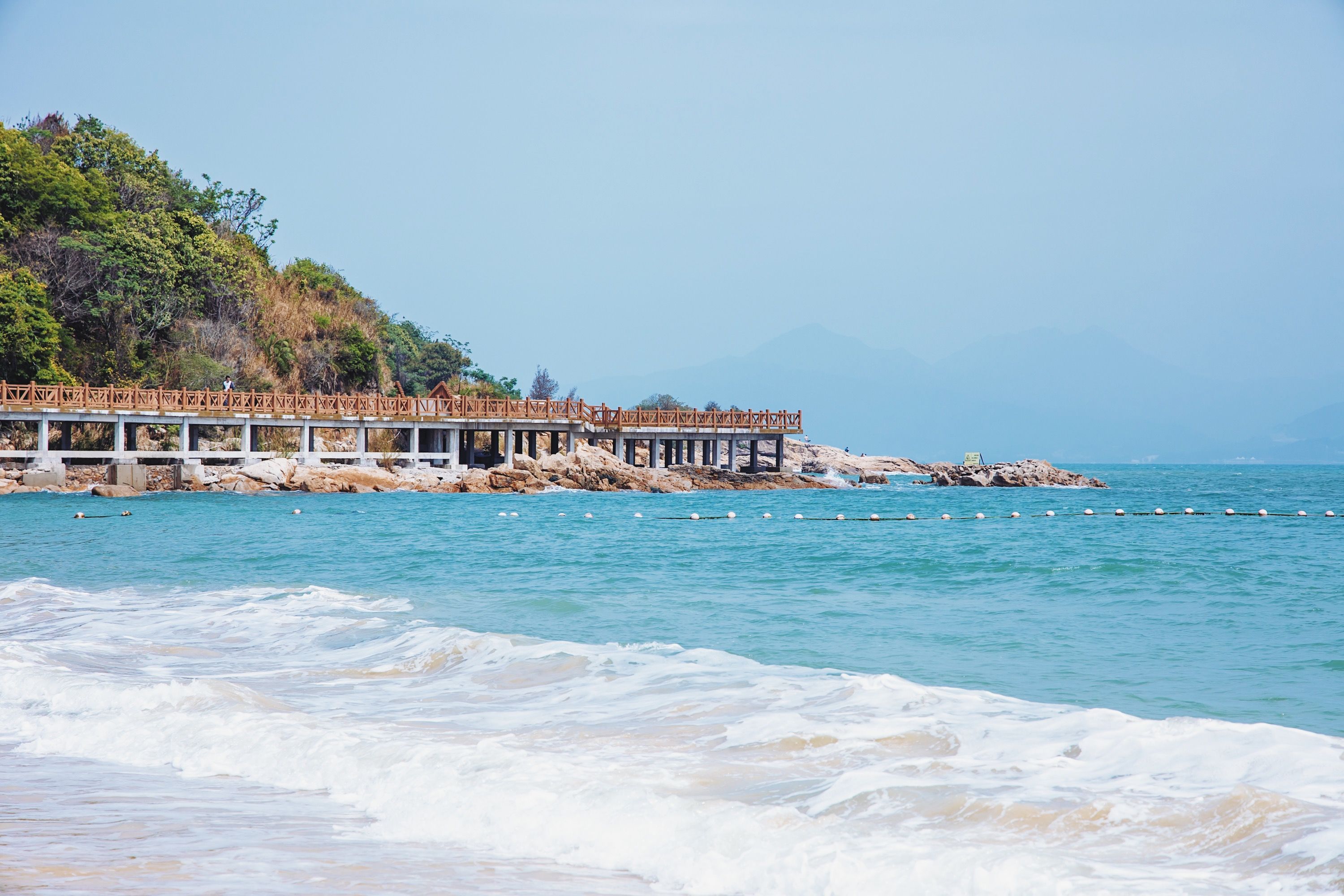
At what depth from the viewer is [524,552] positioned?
66.4ft

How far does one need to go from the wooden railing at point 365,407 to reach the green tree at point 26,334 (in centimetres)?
79

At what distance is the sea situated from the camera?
4.62 meters

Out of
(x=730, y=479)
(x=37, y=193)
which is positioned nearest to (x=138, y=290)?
(x=37, y=193)

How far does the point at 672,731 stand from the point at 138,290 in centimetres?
4102

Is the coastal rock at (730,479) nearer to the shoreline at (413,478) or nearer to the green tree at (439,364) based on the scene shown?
the shoreline at (413,478)

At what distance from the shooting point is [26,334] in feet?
119

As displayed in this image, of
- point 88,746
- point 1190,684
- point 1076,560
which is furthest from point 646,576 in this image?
point 88,746

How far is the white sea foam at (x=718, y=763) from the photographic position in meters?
4.61

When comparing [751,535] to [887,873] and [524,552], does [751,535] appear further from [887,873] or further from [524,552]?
[887,873]

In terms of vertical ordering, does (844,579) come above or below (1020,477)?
below

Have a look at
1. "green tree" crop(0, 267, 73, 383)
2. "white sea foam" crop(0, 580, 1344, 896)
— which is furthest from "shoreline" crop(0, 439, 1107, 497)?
"white sea foam" crop(0, 580, 1344, 896)

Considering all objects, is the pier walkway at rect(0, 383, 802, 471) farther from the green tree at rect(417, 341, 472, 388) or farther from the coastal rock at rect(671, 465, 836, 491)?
the green tree at rect(417, 341, 472, 388)

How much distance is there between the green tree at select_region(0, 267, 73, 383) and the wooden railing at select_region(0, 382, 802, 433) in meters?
0.79

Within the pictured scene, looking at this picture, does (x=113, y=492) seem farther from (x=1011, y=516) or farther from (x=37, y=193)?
(x=1011, y=516)
